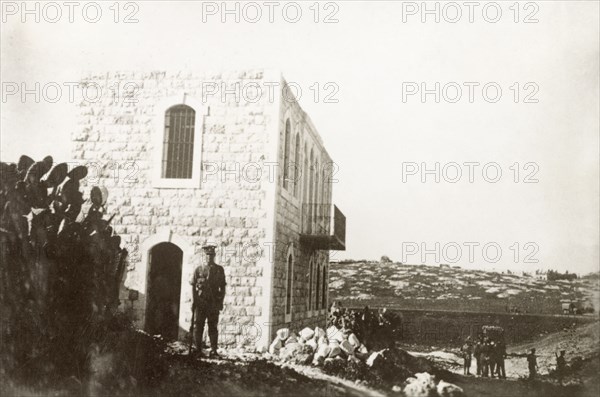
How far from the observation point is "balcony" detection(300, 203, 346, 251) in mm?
9578

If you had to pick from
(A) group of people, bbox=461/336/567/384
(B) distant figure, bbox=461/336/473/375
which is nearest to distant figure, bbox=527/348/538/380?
(A) group of people, bbox=461/336/567/384

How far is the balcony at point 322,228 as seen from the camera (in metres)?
9.58

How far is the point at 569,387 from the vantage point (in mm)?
6711

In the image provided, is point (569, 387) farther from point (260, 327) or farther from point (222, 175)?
point (222, 175)

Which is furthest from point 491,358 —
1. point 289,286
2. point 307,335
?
point 289,286

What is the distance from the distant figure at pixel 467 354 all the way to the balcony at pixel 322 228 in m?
2.65

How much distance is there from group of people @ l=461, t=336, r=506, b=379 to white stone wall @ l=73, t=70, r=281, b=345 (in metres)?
2.98

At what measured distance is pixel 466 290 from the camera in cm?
767

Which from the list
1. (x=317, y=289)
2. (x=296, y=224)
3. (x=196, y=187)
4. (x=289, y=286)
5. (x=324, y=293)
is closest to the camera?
(x=196, y=187)

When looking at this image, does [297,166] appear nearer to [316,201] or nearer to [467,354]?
[316,201]

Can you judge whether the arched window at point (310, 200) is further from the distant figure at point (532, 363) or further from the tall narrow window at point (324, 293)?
the distant figure at point (532, 363)

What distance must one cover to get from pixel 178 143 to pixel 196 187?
823mm

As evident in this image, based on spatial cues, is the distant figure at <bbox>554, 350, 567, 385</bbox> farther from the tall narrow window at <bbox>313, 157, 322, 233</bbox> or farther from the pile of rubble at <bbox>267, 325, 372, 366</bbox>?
the tall narrow window at <bbox>313, 157, 322, 233</bbox>

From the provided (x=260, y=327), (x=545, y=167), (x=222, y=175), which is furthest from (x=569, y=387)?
(x=222, y=175)
